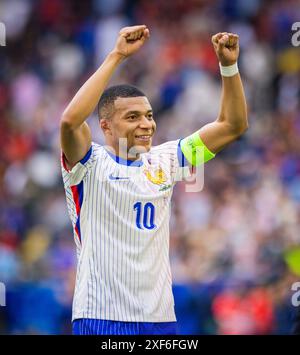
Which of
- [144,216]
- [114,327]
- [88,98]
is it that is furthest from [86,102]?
[114,327]

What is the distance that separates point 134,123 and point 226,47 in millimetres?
708

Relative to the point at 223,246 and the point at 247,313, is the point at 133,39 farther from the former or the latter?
the point at 223,246

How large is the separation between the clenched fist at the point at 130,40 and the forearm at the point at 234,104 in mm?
593

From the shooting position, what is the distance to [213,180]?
1143 centimetres

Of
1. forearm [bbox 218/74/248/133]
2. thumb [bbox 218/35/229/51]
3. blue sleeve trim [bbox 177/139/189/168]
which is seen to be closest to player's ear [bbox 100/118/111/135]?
blue sleeve trim [bbox 177/139/189/168]

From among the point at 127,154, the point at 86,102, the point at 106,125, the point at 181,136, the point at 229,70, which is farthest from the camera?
the point at 181,136

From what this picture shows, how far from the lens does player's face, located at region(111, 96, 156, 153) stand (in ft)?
17.2

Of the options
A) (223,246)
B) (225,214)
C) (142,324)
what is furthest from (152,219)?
(225,214)

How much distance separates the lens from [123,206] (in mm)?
5043

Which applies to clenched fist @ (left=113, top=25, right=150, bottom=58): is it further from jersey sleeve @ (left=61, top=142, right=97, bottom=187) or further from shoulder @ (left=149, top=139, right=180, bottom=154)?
shoulder @ (left=149, top=139, right=180, bottom=154)

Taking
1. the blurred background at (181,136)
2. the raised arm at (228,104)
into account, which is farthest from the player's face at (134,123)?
the blurred background at (181,136)

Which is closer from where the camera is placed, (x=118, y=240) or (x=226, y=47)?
(x=118, y=240)

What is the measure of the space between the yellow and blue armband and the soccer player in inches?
5.9

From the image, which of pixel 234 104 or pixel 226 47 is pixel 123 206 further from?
pixel 226 47
